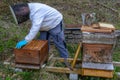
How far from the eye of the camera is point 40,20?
5621 mm

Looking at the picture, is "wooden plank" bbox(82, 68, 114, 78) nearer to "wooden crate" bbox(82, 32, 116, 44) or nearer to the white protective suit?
"wooden crate" bbox(82, 32, 116, 44)

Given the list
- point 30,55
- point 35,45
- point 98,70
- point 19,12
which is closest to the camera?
point 19,12

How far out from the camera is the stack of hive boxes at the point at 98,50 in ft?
18.0

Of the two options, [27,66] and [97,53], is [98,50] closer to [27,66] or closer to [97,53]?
[97,53]

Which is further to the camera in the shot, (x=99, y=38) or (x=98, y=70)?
(x=98, y=70)

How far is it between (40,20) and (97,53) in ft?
4.13

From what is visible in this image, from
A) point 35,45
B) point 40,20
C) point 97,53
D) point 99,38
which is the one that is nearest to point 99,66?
point 97,53

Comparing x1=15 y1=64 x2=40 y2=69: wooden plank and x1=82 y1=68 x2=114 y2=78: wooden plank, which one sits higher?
x1=15 y1=64 x2=40 y2=69: wooden plank

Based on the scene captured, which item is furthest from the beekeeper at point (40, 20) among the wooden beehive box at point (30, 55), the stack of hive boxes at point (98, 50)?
the stack of hive boxes at point (98, 50)

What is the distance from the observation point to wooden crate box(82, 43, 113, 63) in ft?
18.2

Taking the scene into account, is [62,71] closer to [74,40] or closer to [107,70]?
[107,70]

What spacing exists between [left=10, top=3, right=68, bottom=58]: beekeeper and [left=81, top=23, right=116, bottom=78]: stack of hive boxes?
763mm

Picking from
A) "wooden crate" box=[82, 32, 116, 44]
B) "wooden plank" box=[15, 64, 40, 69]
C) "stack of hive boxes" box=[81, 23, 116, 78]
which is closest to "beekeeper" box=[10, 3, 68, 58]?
"wooden plank" box=[15, 64, 40, 69]

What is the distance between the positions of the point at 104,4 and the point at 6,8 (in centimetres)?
408
